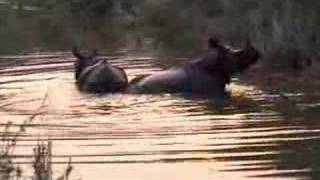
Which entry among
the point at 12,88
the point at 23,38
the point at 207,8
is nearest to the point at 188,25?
the point at 207,8

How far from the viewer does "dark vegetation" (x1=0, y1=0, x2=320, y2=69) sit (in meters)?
18.9

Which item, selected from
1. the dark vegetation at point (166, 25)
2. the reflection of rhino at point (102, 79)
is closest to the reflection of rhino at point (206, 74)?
the reflection of rhino at point (102, 79)

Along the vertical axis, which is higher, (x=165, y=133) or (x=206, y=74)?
(x=165, y=133)

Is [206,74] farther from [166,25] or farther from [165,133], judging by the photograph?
[166,25]

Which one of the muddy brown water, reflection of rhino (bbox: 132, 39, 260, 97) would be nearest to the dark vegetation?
reflection of rhino (bbox: 132, 39, 260, 97)

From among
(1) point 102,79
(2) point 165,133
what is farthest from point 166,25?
→ (2) point 165,133

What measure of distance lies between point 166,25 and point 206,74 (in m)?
12.0

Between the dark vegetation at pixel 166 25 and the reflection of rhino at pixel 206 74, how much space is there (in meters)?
2.35

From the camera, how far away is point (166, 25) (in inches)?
1079

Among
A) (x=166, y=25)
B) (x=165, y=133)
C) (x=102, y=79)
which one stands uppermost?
(x=165, y=133)

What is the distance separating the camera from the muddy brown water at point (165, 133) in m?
10.0

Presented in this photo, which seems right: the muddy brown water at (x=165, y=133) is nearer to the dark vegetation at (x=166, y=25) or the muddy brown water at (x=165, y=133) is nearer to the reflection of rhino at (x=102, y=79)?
the reflection of rhino at (x=102, y=79)

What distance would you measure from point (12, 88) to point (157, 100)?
238cm

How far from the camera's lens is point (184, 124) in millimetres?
12328
